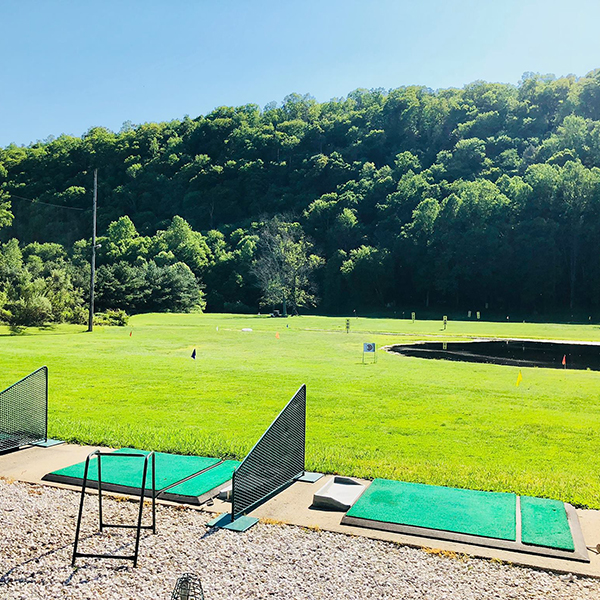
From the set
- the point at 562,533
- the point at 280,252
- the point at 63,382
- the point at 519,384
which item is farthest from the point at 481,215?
the point at 562,533

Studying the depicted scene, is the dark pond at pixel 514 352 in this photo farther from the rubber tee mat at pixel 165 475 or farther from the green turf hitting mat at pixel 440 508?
the rubber tee mat at pixel 165 475

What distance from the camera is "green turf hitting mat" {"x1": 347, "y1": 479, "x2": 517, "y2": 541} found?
5238 mm

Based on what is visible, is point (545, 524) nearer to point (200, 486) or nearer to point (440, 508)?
point (440, 508)

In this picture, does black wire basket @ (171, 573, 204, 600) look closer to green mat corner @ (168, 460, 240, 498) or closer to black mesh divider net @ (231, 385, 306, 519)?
black mesh divider net @ (231, 385, 306, 519)

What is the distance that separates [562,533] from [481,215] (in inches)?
2955

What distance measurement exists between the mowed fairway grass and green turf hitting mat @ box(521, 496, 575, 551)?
54 cm

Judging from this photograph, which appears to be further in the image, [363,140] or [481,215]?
[363,140]

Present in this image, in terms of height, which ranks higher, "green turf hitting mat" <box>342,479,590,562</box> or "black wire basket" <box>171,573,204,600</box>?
"black wire basket" <box>171,573,204,600</box>

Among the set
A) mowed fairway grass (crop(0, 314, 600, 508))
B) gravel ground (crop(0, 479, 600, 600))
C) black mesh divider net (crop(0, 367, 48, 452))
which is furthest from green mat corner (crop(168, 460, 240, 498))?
black mesh divider net (crop(0, 367, 48, 452))

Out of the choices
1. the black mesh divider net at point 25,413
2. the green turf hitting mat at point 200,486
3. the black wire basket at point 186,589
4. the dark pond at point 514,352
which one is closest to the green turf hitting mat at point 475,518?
the green turf hitting mat at point 200,486

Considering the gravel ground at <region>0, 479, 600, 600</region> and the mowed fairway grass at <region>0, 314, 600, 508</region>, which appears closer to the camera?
the gravel ground at <region>0, 479, 600, 600</region>

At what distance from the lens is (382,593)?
13.2 ft

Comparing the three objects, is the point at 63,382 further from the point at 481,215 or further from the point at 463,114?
the point at 463,114

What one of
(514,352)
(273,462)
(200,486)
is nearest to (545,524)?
(273,462)
